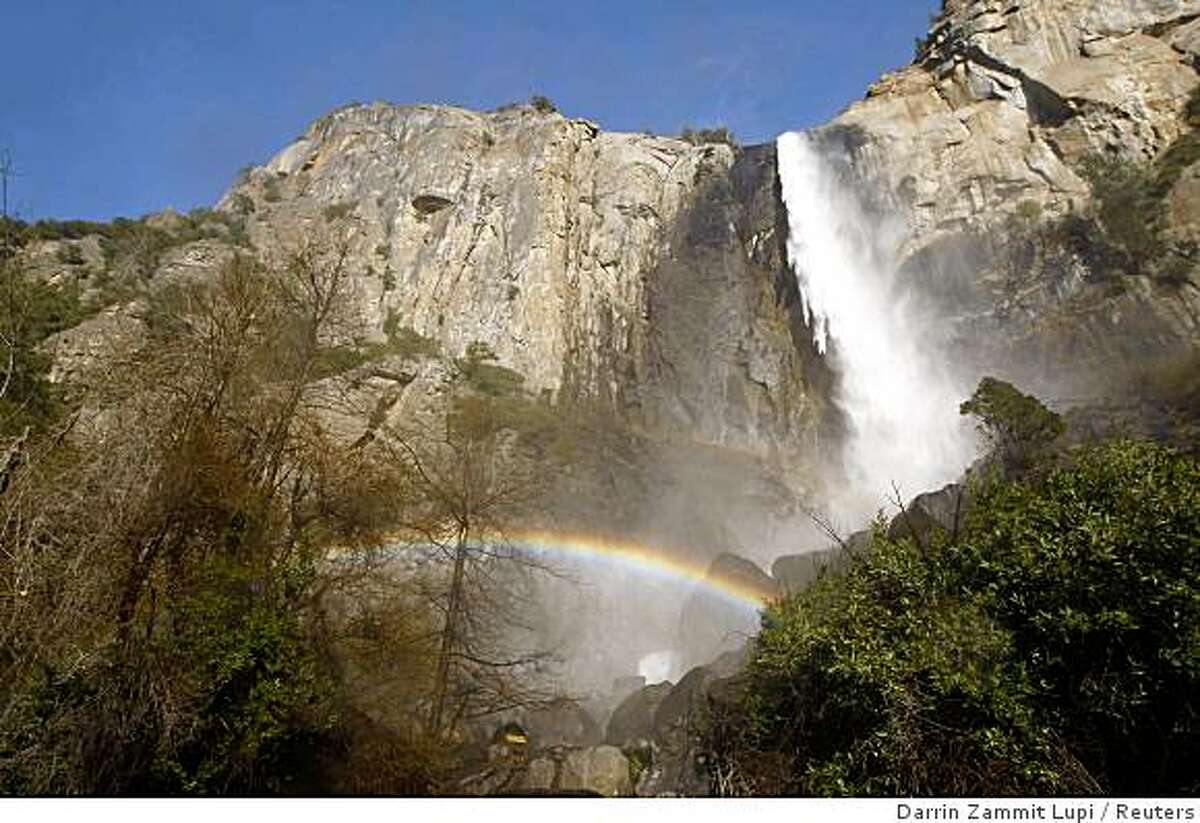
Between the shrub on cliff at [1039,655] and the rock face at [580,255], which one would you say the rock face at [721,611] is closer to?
the rock face at [580,255]

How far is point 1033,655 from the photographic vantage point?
370 inches

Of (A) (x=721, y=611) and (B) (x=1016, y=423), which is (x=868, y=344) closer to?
(A) (x=721, y=611)

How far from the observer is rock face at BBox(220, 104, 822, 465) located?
1829 inches

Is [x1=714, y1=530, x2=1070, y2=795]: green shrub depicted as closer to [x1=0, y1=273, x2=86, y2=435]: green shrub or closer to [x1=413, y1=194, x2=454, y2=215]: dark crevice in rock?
[x1=0, y1=273, x2=86, y2=435]: green shrub

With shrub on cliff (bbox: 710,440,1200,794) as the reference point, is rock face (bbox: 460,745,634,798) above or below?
below

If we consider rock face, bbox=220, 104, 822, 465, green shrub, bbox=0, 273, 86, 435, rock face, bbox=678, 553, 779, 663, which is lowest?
rock face, bbox=678, 553, 779, 663

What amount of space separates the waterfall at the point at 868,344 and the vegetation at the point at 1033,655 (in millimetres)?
29877

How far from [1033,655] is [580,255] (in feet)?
145

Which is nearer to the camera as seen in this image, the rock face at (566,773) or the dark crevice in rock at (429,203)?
the rock face at (566,773)

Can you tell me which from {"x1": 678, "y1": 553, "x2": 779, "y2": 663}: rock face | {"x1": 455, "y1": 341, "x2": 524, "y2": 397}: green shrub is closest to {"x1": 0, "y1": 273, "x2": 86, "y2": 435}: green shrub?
{"x1": 455, "y1": 341, "x2": 524, "y2": 397}: green shrub

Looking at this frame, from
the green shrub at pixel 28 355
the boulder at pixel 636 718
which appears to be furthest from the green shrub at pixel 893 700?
the boulder at pixel 636 718

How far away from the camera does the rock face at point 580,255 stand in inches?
1829

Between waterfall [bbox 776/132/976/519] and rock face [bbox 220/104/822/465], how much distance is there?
1.48 metres
